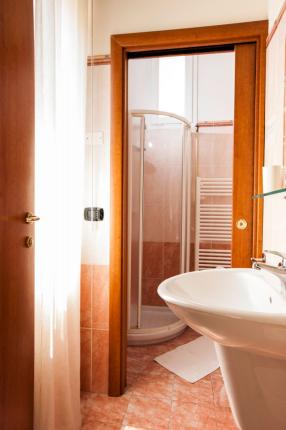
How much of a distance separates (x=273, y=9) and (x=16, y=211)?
4.87 feet

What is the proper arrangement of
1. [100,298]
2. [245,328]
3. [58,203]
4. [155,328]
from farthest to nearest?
[155,328], [100,298], [58,203], [245,328]

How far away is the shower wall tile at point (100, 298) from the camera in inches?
65.7

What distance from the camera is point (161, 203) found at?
2.71 meters

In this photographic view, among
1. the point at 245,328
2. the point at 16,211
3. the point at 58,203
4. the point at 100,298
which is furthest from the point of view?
the point at 100,298

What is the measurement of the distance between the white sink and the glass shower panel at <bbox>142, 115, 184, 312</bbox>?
159cm

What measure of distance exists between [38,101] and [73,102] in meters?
0.24

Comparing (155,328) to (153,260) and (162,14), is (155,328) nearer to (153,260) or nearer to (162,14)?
(153,260)

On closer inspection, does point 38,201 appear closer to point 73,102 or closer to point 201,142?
point 73,102

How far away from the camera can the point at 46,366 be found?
1225 millimetres

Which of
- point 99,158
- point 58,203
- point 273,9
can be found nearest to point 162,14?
point 273,9

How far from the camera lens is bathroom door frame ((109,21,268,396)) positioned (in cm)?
151

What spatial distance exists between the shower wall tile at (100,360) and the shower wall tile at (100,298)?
0.17 ft

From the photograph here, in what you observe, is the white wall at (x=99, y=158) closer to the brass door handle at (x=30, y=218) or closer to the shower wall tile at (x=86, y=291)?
the shower wall tile at (x=86, y=291)

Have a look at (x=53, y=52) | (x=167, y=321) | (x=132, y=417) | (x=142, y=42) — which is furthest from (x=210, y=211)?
(x=53, y=52)
